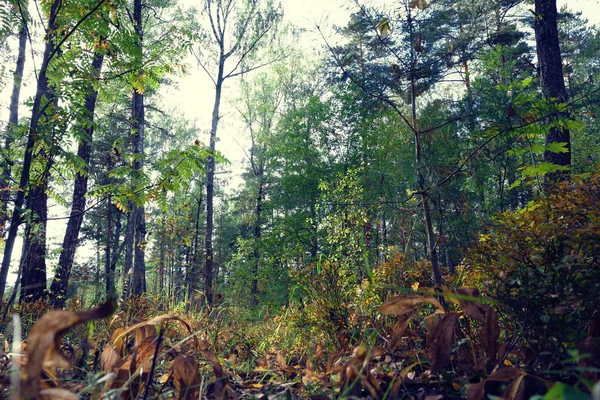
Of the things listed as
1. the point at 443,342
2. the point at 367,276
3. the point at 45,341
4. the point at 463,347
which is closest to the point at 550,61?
the point at 367,276

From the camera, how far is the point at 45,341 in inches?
24.1

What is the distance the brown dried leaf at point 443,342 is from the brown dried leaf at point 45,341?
43.2 inches

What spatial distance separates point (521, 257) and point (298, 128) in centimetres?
1528

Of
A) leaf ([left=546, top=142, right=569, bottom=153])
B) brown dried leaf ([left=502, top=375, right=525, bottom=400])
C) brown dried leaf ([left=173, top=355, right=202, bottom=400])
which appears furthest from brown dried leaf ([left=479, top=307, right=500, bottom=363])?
leaf ([left=546, top=142, right=569, bottom=153])

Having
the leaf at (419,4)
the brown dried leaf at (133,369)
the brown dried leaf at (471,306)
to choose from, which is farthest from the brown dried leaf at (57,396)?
the leaf at (419,4)

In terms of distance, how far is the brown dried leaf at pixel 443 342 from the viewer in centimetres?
130

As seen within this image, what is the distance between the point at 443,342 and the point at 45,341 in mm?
1192

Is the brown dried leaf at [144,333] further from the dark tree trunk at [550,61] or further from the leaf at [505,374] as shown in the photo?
the dark tree trunk at [550,61]

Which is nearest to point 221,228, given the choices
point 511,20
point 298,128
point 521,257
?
point 298,128

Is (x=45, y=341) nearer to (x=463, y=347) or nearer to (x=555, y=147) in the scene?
(x=463, y=347)

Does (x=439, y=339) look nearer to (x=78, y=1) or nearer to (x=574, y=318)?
(x=574, y=318)

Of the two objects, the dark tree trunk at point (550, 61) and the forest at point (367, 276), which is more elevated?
the dark tree trunk at point (550, 61)

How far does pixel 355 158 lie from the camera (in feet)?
52.3

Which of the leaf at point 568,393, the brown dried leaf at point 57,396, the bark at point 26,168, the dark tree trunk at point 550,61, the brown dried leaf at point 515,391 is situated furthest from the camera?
the dark tree trunk at point 550,61
